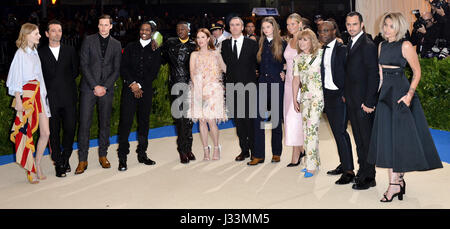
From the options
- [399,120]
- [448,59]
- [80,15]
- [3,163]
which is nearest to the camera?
[399,120]

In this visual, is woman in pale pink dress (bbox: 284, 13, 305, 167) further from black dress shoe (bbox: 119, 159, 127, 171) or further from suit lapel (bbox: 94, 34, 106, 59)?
suit lapel (bbox: 94, 34, 106, 59)

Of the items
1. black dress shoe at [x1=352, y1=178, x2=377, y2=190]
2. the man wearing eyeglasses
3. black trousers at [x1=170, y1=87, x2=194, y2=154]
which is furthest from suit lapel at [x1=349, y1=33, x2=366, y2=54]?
the man wearing eyeglasses

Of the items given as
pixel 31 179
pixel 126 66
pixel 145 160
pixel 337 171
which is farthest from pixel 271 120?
pixel 31 179

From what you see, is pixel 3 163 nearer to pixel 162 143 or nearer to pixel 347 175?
pixel 162 143

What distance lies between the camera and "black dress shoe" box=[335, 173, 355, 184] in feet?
20.1

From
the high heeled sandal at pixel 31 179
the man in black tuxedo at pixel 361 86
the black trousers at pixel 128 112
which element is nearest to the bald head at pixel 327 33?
the man in black tuxedo at pixel 361 86

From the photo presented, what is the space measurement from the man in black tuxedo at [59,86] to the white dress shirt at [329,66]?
290 cm

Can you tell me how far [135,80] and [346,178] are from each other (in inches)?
111

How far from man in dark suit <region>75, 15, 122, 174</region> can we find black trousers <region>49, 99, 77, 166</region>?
17 cm

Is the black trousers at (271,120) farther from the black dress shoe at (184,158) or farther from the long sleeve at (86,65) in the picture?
the long sleeve at (86,65)

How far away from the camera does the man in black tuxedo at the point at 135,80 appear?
7.01m

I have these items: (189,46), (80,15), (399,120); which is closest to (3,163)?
(189,46)

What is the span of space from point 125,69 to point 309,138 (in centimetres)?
240

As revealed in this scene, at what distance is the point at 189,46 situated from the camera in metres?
7.30
